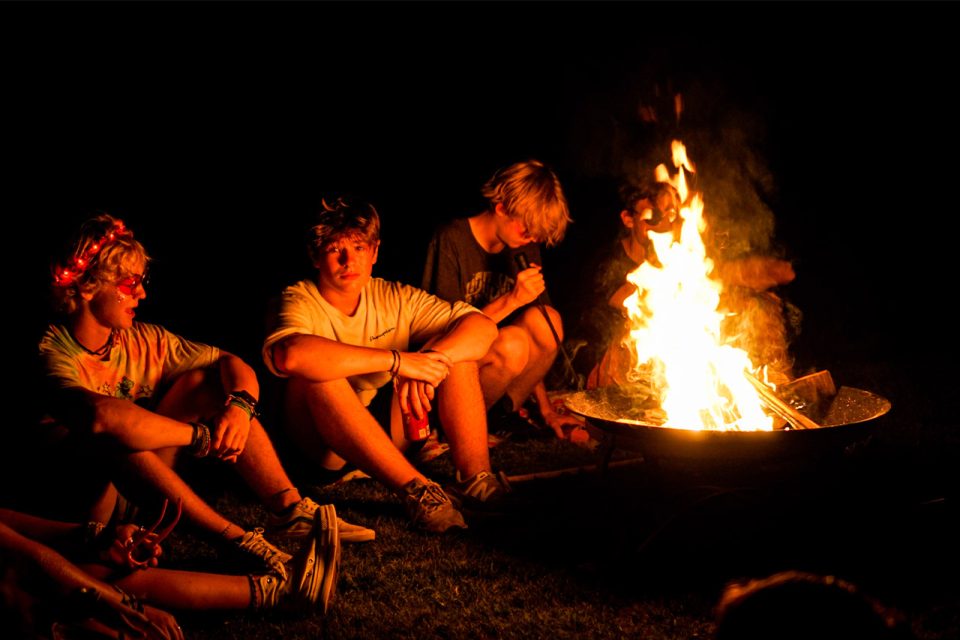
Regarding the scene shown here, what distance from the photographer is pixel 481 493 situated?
13.8 ft

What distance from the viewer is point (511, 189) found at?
5258mm

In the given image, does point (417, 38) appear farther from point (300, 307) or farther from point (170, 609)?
point (170, 609)

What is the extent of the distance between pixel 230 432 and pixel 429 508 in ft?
3.26

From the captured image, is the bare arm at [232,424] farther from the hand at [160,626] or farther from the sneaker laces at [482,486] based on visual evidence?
the sneaker laces at [482,486]

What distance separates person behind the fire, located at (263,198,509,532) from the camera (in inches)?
155

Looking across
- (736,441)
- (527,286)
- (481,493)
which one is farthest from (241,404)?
(527,286)

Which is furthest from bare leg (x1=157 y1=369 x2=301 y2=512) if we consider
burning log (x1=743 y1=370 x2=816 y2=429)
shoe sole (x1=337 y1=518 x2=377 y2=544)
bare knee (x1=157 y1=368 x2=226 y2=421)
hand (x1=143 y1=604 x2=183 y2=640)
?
burning log (x1=743 y1=370 x2=816 y2=429)

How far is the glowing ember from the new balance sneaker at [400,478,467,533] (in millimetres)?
1072

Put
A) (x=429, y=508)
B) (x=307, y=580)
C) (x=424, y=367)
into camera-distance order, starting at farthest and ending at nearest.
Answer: (x=424, y=367)
(x=429, y=508)
(x=307, y=580)

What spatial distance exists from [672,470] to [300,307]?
230 centimetres

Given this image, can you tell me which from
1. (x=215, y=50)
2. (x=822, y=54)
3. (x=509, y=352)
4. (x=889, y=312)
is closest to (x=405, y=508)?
(x=509, y=352)

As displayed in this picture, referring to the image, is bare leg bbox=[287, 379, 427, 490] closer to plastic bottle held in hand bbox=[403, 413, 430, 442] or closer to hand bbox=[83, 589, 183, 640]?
plastic bottle held in hand bbox=[403, 413, 430, 442]

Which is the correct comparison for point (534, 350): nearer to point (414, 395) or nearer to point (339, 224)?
point (414, 395)

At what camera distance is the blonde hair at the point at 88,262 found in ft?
11.2
